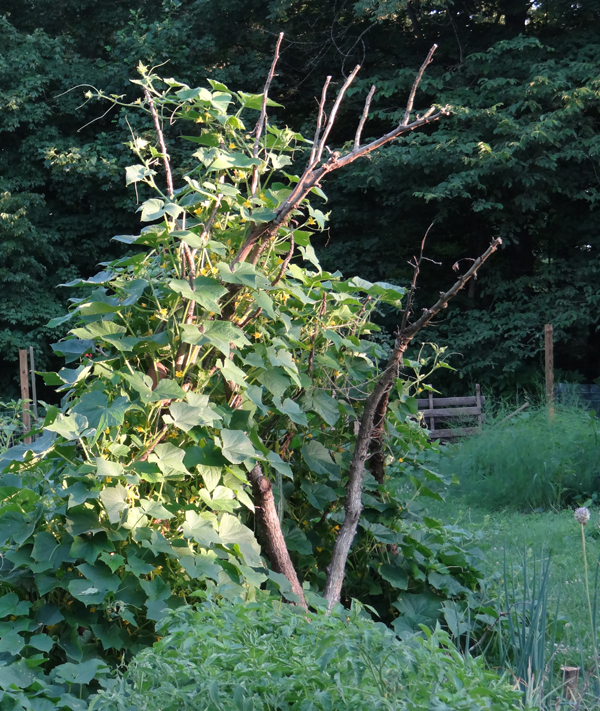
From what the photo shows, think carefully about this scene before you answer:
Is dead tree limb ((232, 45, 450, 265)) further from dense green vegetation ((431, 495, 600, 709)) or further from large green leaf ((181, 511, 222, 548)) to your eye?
dense green vegetation ((431, 495, 600, 709))

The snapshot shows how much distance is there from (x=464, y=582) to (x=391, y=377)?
38.9 inches

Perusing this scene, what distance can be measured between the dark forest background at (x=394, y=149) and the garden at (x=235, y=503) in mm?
9904

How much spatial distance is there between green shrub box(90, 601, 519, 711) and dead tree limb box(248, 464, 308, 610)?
0.90 m

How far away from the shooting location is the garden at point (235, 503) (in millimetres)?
1238

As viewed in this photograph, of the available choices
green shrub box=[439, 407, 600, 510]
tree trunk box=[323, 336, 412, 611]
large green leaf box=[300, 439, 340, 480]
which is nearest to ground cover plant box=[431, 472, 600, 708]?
green shrub box=[439, 407, 600, 510]

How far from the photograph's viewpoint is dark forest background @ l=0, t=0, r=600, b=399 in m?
12.2

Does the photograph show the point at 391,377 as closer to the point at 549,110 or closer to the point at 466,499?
the point at 466,499

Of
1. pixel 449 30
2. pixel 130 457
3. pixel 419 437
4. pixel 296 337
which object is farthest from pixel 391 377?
pixel 449 30

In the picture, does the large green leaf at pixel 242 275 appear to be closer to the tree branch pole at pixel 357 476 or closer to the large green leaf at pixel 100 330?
the large green leaf at pixel 100 330

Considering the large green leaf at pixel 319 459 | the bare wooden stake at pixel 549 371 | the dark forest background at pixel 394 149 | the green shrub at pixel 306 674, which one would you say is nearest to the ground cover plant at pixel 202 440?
the large green leaf at pixel 319 459

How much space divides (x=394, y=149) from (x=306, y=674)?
40.0ft

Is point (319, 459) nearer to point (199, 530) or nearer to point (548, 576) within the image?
point (199, 530)

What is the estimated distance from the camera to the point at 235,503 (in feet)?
6.47

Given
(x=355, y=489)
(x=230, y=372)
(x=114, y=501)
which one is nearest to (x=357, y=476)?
(x=355, y=489)
